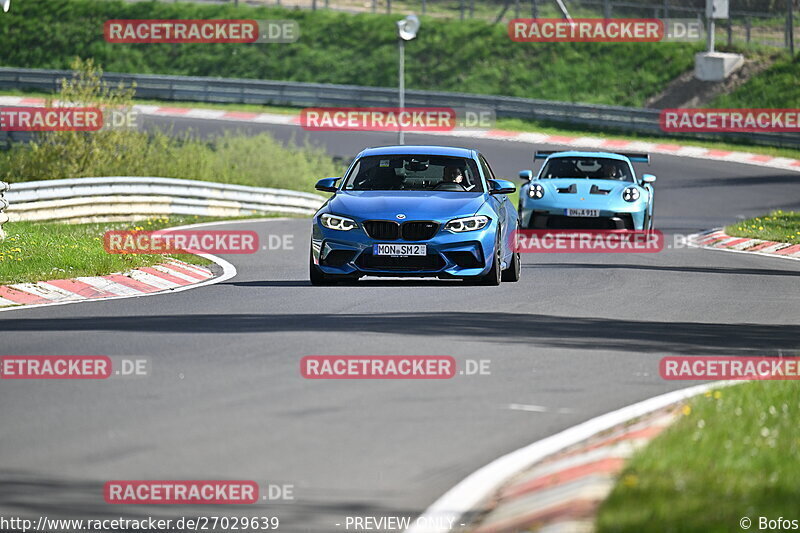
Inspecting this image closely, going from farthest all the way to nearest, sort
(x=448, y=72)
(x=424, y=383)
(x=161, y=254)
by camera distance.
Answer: (x=448, y=72)
(x=161, y=254)
(x=424, y=383)

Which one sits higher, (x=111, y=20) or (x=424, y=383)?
(x=111, y=20)

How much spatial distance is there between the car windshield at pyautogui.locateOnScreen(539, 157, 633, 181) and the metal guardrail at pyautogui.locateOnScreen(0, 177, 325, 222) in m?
8.27

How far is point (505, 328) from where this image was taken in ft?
44.2

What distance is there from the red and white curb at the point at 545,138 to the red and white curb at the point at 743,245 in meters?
15.6

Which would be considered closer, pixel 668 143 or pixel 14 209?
pixel 14 209

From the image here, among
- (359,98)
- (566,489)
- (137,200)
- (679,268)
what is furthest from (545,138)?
(566,489)

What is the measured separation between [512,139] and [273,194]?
53.1 ft

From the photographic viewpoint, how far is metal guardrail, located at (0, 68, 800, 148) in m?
48.2

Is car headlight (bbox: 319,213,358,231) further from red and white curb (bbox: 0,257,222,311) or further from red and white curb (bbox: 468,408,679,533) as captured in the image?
red and white curb (bbox: 468,408,679,533)

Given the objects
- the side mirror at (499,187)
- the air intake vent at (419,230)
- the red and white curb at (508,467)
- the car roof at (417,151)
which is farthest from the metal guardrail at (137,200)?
the red and white curb at (508,467)

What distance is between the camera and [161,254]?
1972cm

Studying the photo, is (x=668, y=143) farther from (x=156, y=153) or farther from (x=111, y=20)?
(x=111, y=20)

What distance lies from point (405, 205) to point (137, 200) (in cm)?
1375

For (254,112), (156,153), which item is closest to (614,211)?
(156,153)
